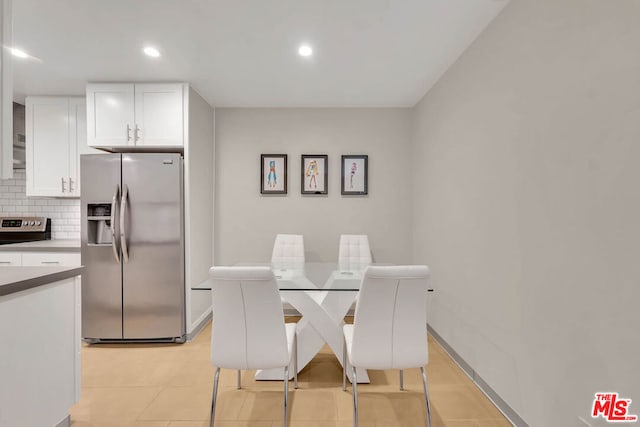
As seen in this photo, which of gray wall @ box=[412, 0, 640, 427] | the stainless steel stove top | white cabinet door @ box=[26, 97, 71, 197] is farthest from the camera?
the stainless steel stove top

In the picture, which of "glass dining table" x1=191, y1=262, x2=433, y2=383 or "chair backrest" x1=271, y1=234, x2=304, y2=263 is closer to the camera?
"glass dining table" x1=191, y1=262, x2=433, y2=383

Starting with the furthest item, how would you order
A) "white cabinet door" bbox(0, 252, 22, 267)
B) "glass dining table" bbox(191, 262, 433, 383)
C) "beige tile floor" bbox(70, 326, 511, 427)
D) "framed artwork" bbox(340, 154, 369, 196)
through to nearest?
"framed artwork" bbox(340, 154, 369, 196) < "white cabinet door" bbox(0, 252, 22, 267) < "glass dining table" bbox(191, 262, 433, 383) < "beige tile floor" bbox(70, 326, 511, 427)

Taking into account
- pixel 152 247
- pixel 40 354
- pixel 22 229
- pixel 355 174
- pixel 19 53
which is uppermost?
pixel 19 53

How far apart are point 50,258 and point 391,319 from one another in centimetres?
342

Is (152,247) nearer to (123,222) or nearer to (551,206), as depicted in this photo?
(123,222)

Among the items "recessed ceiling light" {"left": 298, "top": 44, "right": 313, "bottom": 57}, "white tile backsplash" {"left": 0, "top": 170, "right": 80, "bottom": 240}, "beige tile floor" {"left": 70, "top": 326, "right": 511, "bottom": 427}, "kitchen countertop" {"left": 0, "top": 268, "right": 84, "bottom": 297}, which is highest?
"recessed ceiling light" {"left": 298, "top": 44, "right": 313, "bottom": 57}

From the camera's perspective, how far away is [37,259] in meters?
3.25

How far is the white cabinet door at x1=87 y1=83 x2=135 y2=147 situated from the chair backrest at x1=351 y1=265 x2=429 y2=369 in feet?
9.56

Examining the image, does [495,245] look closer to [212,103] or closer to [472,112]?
[472,112]

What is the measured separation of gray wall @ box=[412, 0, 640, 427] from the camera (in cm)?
128

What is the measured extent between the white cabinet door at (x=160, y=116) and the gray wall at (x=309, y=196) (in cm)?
79

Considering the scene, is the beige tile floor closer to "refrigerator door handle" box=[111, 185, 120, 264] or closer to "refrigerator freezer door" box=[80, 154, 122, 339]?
"refrigerator freezer door" box=[80, 154, 122, 339]

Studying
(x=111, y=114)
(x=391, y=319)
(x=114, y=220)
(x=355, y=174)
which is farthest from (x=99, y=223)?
(x=391, y=319)

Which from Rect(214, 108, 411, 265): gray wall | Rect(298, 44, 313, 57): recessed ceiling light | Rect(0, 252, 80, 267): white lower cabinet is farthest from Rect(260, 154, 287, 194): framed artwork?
Rect(0, 252, 80, 267): white lower cabinet
